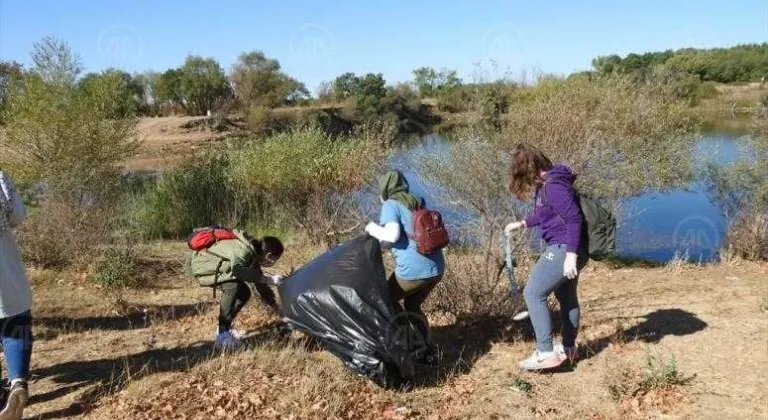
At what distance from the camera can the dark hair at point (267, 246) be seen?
453 centimetres

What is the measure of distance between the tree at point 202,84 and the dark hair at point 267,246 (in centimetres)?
4074

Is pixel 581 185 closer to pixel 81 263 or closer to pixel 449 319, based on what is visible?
pixel 449 319

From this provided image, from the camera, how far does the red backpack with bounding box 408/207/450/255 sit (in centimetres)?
384

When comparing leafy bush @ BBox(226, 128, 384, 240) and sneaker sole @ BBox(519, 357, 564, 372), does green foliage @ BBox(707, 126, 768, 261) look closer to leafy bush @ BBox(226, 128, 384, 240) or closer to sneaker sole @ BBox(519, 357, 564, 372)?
leafy bush @ BBox(226, 128, 384, 240)

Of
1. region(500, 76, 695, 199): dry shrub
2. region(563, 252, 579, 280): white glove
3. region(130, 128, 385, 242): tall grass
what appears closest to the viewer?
region(563, 252, 579, 280): white glove

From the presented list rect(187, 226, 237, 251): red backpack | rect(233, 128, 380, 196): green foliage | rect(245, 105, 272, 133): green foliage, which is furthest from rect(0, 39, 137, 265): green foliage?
rect(245, 105, 272, 133): green foliage

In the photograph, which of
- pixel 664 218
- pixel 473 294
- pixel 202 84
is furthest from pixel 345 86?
pixel 473 294

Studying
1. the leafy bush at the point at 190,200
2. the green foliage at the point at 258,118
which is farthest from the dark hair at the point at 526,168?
the green foliage at the point at 258,118

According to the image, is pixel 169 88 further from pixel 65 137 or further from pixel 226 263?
pixel 226 263

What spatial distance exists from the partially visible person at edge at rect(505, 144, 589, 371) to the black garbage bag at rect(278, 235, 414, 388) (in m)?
0.89

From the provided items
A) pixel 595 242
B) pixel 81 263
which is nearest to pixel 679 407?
pixel 595 242

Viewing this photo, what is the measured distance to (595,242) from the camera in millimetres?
3816

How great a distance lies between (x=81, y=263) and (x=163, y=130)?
30550mm

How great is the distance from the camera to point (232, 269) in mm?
4309
